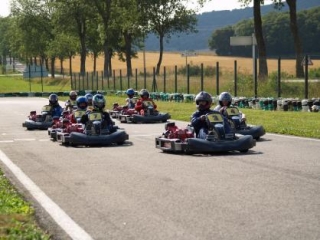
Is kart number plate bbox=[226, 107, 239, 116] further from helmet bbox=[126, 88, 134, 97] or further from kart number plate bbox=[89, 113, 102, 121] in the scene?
helmet bbox=[126, 88, 134, 97]

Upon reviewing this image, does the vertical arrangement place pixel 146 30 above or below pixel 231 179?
above

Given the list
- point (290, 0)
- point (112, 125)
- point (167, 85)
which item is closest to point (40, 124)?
point (112, 125)

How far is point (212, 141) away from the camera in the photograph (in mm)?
13500

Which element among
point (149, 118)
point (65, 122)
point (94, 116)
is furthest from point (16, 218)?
point (149, 118)

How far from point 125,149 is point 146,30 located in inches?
2656

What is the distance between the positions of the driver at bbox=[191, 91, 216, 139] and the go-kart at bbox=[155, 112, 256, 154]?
141 mm

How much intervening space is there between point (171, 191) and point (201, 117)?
4872 millimetres

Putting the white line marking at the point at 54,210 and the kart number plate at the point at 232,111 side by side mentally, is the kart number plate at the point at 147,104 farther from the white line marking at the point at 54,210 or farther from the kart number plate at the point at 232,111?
the white line marking at the point at 54,210

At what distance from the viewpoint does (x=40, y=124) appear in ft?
72.0

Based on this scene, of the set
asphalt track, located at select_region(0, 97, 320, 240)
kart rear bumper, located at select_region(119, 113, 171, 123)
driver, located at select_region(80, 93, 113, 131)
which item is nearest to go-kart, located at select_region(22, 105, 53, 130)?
kart rear bumper, located at select_region(119, 113, 171, 123)

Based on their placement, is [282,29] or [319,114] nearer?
[319,114]

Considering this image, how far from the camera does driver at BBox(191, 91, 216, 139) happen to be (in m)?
13.9

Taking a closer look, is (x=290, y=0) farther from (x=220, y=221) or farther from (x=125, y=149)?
(x=220, y=221)

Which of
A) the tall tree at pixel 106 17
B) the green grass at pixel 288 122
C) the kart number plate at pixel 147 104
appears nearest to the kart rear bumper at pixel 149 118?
the kart number plate at pixel 147 104
